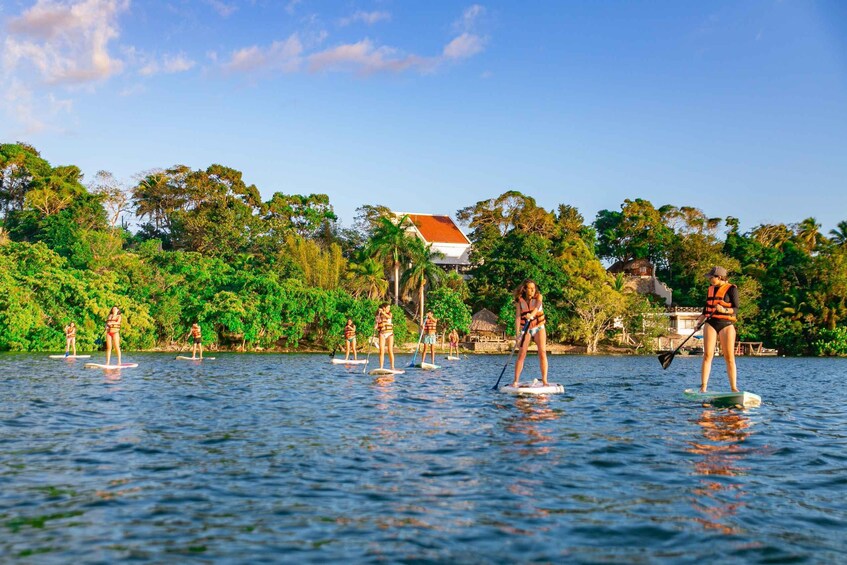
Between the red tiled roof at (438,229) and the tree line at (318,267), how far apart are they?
77.8 inches

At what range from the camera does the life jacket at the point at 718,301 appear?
15.1m

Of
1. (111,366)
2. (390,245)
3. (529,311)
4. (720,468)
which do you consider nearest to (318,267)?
(390,245)

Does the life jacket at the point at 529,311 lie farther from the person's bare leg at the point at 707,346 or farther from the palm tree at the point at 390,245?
the palm tree at the point at 390,245

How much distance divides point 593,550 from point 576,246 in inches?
2843

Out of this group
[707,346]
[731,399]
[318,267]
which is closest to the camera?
[731,399]

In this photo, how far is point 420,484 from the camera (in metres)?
7.58

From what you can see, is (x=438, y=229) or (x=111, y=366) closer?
(x=111, y=366)

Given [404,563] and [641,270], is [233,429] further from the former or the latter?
[641,270]

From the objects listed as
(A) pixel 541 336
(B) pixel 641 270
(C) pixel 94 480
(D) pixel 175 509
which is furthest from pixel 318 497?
(B) pixel 641 270

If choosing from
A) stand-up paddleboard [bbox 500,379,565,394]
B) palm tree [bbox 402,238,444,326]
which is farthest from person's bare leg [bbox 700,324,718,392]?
palm tree [bbox 402,238,444,326]

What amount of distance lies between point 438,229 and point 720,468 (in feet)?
270

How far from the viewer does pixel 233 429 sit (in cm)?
1130

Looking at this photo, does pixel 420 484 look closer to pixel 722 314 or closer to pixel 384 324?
pixel 722 314

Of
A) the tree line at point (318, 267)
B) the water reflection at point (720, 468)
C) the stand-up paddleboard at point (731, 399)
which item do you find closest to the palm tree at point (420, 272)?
the tree line at point (318, 267)
